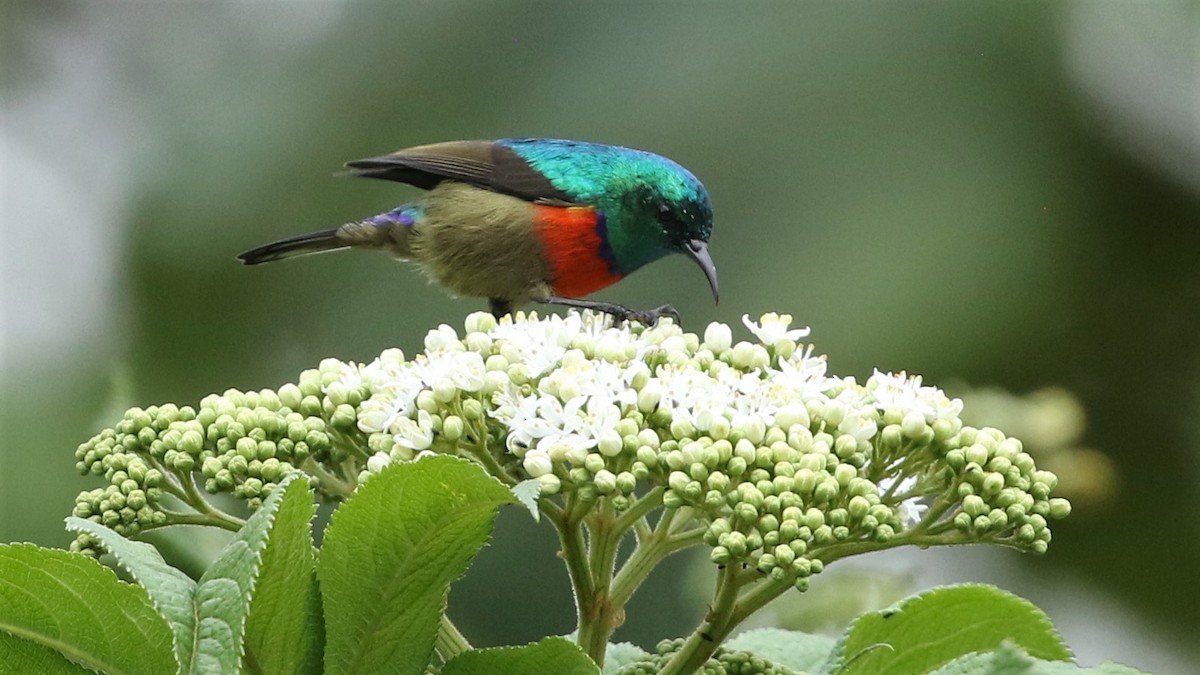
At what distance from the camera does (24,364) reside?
2.97 meters

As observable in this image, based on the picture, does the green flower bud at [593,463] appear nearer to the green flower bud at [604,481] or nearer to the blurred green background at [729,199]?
the green flower bud at [604,481]

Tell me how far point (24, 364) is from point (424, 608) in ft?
7.69

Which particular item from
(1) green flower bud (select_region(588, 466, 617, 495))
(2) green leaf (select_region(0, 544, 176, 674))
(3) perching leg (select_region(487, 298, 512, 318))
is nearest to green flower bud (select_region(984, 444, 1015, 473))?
(1) green flower bud (select_region(588, 466, 617, 495))

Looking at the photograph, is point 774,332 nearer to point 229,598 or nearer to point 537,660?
point 537,660

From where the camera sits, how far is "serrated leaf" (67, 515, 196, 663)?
87 centimetres

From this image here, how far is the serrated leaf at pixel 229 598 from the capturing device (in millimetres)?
848

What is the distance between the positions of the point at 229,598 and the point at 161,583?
65 mm

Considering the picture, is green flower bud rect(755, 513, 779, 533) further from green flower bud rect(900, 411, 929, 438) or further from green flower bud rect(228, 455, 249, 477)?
green flower bud rect(228, 455, 249, 477)

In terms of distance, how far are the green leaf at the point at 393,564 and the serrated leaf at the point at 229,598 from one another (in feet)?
0.22

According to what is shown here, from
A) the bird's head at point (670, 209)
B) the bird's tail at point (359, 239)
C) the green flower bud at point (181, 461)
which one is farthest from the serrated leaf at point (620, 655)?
the bird's tail at point (359, 239)

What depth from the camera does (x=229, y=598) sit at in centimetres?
87

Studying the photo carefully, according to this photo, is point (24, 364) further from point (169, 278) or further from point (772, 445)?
point (772, 445)

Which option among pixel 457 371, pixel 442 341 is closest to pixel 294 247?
pixel 442 341

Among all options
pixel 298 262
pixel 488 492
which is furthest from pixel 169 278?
pixel 488 492
